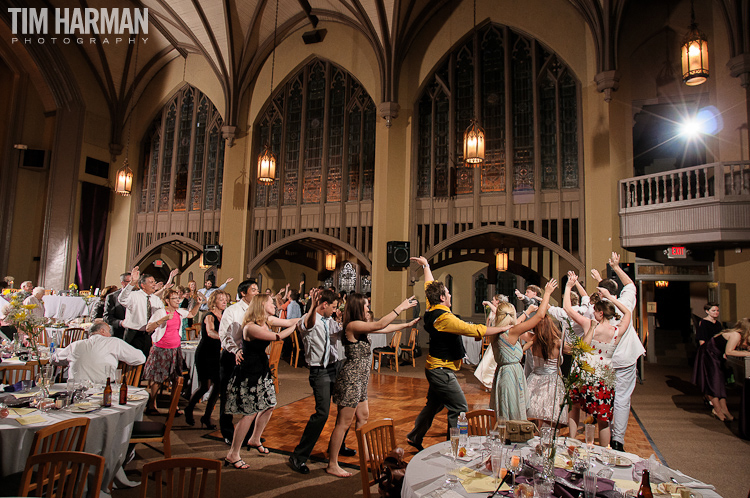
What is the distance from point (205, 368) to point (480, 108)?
8621 mm

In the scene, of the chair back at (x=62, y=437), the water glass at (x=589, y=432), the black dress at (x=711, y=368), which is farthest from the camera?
the black dress at (x=711, y=368)

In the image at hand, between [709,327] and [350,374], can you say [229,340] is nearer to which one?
[350,374]

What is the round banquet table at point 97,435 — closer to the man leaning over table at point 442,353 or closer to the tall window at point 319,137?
the man leaning over table at point 442,353

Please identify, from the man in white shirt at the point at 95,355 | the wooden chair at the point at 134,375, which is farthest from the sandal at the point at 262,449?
the man in white shirt at the point at 95,355

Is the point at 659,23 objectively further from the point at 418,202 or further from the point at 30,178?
the point at 30,178

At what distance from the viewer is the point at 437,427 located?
560 centimetres

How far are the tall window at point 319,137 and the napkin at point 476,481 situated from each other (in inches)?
383

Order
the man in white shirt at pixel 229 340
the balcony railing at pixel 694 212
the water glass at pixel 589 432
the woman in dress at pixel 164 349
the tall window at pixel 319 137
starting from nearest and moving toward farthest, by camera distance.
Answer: the water glass at pixel 589 432 → the man in white shirt at pixel 229 340 → the woman in dress at pixel 164 349 → the balcony railing at pixel 694 212 → the tall window at pixel 319 137

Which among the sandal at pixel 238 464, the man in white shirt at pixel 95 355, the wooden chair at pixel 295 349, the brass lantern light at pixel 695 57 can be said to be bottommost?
the sandal at pixel 238 464

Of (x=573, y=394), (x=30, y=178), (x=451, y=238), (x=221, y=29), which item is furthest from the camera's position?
(x=30, y=178)

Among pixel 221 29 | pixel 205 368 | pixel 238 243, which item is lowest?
pixel 205 368

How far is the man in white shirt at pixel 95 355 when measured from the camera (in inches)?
163

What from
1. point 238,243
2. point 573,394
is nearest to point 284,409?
point 573,394

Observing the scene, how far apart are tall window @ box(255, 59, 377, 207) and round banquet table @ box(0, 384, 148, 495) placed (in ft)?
29.1
